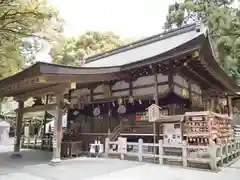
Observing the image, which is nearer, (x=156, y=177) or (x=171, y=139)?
(x=156, y=177)

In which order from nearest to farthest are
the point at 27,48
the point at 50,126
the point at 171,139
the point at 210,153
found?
1. the point at 210,153
2. the point at 171,139
3. the point at 27,48
4. the point at 50,126

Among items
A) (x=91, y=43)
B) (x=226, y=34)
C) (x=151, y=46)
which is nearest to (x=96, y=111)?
(x=151, y=46)

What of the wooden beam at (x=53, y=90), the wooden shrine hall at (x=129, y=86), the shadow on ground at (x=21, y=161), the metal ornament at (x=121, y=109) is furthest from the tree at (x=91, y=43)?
the shadow on ground at (x=21, y=161)

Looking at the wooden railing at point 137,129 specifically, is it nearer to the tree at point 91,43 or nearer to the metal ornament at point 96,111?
the metal ornament at point 96,111

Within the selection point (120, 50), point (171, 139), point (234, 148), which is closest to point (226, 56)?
point (120, 50)

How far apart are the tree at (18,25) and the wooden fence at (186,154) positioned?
6.12 m

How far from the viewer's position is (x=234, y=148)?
9.27 m

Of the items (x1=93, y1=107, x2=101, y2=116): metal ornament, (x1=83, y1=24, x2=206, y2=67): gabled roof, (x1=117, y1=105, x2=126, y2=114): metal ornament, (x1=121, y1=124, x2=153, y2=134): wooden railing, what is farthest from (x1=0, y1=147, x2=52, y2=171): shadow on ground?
→ (x1=83, y1=24, x2=206, y2=67): gabled roof

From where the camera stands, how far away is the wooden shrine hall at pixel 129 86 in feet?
25.2

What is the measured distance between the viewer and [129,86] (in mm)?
10383

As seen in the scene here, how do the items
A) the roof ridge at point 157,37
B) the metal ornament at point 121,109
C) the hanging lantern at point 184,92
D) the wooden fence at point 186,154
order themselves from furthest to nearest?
1. the roof ridge at point 157,37
2. the metal ornament at point 121,109
3. the hanging lantern at point 184,92
4. the wooden fence at point 186,154

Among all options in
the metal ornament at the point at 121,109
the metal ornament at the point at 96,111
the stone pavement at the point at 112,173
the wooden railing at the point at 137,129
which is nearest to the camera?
the stone pavement at the point at 112,173

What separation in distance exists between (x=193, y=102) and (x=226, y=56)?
462 inches

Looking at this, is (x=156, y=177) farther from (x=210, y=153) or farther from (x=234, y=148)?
(x=234, y=148)
